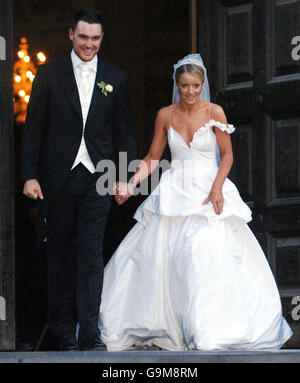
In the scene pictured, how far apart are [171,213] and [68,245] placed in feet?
2.14

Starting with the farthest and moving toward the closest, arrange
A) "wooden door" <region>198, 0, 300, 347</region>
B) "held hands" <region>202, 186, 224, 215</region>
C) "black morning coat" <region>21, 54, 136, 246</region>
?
"wooden door" <region>198, 0, 300, 347</region> → "held hands" <region>202, 186, 224, 215</region> → "black morning coat" <region>21, 54, 136, 246</region>

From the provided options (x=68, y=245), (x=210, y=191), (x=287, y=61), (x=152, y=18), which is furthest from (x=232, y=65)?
(x=152, y=18)

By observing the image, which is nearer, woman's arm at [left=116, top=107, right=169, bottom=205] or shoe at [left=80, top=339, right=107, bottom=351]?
shoe at [left=80, top=339, right=107, bottom=351]

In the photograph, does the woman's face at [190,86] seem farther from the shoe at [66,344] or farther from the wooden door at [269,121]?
the shoe at [66,344]

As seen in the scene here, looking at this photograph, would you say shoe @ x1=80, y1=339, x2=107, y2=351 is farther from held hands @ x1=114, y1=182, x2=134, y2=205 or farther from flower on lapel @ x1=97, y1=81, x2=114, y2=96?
flower on lapel @ x1=97, y1=81, x2=114, y2=96

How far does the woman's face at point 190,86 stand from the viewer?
677 cm

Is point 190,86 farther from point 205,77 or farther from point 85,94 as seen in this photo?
point 85,94

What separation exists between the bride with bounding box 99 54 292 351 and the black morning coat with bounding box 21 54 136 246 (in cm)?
38

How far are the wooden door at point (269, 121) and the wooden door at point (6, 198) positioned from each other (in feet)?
4.80

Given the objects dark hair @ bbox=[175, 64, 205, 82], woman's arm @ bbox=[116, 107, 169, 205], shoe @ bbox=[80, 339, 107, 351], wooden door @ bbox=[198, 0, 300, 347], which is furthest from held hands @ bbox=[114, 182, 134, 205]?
wooden door @ bbox=[198, 0, 300, 347]


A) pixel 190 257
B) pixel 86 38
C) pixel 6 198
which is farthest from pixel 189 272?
pixel 86 38

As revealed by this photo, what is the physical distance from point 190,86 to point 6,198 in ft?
4.44

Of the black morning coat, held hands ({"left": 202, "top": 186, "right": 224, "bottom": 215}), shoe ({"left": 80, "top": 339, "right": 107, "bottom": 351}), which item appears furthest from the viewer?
held hands ({"left": 202, "top": 186, "right": 224, "bottom": 215})

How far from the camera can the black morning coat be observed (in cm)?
658
